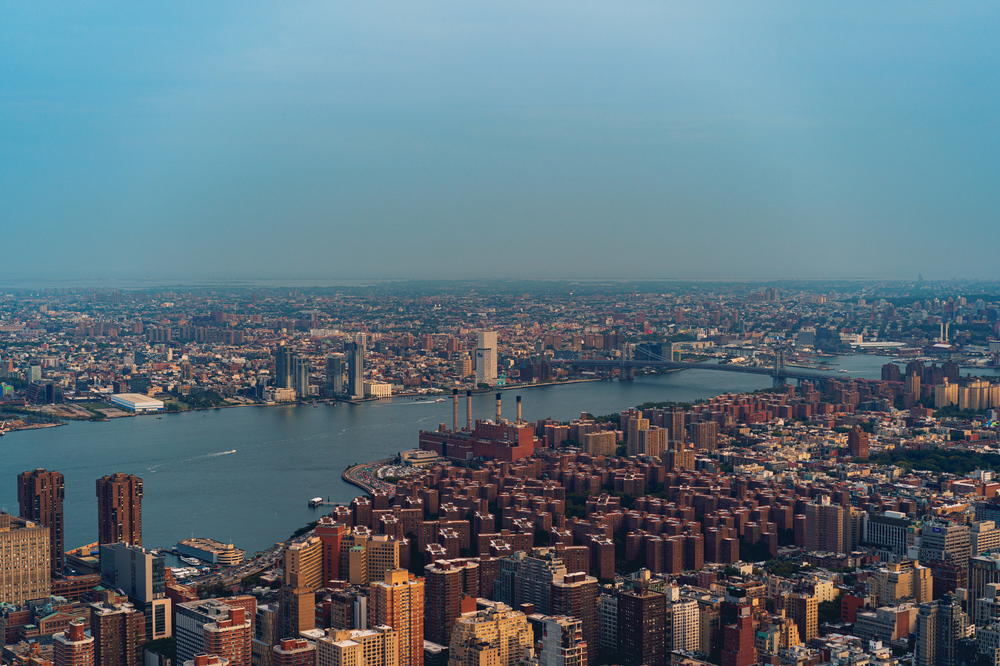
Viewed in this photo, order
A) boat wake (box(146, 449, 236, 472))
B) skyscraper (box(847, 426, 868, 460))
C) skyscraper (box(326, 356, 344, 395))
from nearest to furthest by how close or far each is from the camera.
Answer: boat wake (box(146, 449, 236, 472)) → skyscraper (box(847, 426, 868, 460)) → skyscraper (box(326, 356, 344, 395))

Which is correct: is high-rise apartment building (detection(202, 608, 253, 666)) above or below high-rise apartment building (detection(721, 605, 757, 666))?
above

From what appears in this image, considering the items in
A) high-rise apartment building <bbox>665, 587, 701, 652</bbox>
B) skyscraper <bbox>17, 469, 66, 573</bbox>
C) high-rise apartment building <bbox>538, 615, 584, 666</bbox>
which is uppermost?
skyscraper <bbox>17, 469, 66, 573</bbox>

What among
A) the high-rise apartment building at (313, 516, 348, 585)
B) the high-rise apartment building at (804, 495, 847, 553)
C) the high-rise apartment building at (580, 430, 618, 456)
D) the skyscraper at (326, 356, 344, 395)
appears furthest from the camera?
the skyscraper at (326, 356, 344, 395)

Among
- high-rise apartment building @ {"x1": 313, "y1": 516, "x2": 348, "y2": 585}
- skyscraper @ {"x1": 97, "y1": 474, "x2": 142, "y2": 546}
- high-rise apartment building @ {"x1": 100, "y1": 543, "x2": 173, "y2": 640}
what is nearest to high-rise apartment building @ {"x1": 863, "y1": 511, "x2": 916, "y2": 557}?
high-rise apartment building @ {"x1": 313, "y1": 516, "x2": 348, "y2": 585}

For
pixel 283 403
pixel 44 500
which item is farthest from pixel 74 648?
pixel 283 403

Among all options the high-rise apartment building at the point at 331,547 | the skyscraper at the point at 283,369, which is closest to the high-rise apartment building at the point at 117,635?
the high-rise apartment building at the point at 331,547

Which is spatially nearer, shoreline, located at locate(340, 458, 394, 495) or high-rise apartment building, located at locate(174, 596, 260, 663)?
high-rise apartment building, located at locate(174, 596, 260, 663)

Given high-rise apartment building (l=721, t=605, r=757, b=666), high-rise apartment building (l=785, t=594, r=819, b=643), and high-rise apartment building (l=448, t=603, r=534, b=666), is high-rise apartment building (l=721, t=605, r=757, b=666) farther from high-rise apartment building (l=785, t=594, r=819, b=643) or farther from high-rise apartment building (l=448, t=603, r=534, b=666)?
high-rise apartment building (l=448, t=603, r=534, b=666)

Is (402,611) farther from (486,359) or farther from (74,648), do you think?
(486,359)
